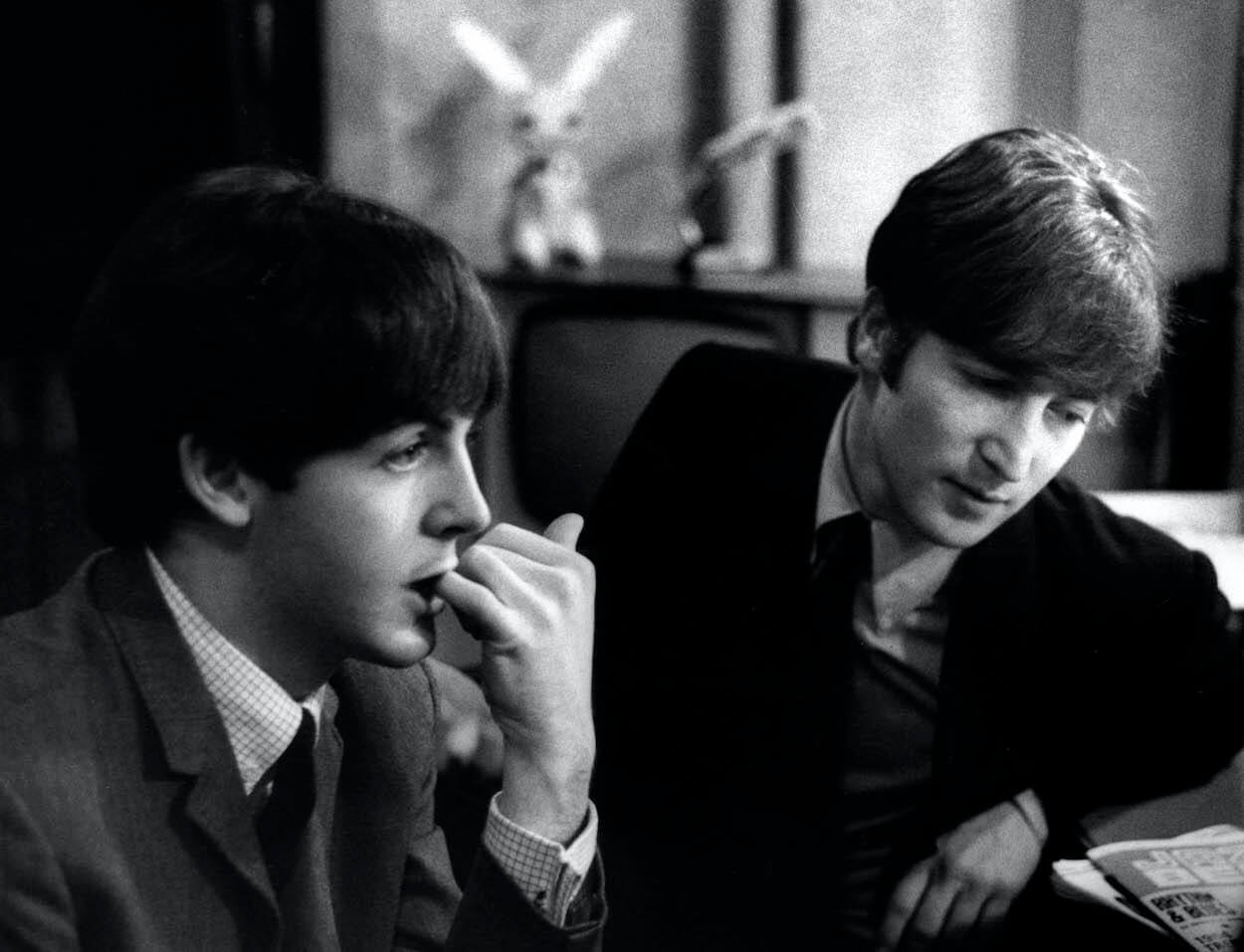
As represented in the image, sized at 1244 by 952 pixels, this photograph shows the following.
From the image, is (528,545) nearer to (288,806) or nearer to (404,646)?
(404,646)

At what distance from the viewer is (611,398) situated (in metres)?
1.19

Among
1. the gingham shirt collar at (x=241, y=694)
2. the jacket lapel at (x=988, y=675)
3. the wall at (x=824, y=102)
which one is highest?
the wall at (x=824, y=102)

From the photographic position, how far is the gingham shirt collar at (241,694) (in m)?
0.69

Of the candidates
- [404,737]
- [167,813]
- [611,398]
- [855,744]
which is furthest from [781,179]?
[167,813]

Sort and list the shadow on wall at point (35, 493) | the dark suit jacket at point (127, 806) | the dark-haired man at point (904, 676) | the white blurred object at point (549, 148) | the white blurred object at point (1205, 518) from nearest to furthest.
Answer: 1. the dark suit jacket at point (127, 806)
2. the shadow on wall at point (35, 493)
3. the dark-haired man at point (904, 676)
4. the white blurred object at point (1205, 518)
5. the white blurred object at point (549, 148)

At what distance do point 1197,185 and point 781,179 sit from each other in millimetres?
1303

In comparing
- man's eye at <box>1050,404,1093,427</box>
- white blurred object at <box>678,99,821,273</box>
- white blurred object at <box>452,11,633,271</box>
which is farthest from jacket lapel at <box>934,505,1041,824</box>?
white blurred object at <box>452,11,633,271</box>

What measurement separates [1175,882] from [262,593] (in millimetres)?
586

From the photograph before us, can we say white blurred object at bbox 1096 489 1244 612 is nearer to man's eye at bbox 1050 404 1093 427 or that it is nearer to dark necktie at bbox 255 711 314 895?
man's eye at bbox 1050 404 1093 427

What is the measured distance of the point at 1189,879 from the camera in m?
0.83

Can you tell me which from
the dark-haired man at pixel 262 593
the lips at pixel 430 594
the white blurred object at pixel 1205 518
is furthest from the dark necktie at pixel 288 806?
the white blurred object at pixel 1205 518

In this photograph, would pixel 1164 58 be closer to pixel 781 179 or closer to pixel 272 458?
pixel 272 458

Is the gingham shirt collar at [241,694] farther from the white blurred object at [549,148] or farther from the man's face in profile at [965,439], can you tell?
the white blurred object at [549,148]

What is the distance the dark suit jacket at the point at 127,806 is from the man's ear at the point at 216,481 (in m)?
0.05
